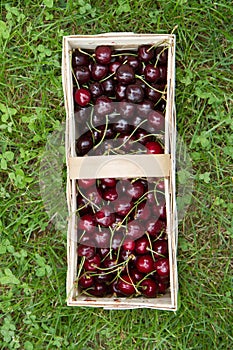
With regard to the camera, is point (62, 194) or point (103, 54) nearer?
point (103, 54)

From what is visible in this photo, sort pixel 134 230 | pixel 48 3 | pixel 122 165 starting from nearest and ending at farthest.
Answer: pixel 122 165
pixel 134 230
pixel 48 3

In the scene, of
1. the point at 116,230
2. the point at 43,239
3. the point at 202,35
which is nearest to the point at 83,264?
the point at 116,230

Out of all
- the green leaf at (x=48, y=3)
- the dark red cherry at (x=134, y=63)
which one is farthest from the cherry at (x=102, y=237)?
the green leaf at (x=48, y=3)

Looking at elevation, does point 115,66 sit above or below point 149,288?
above

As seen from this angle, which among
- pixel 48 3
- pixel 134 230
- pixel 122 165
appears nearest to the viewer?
pixel 122 165

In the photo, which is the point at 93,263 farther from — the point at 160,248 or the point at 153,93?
the point at 153,93

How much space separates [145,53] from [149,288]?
0.97 m

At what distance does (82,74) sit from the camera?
79.6 inches

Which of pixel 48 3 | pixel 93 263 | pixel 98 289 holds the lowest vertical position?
pixel 98 289

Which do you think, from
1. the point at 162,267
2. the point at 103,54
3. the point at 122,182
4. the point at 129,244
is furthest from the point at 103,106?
the point at 162,267

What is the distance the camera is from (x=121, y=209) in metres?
1.99

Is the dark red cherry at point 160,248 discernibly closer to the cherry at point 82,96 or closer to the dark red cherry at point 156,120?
the dark red cherry at point 156,120

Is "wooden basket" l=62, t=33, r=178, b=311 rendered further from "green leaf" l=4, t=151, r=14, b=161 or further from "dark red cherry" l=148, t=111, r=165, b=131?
"green leaf" l=4, t=151, r=14, b=161

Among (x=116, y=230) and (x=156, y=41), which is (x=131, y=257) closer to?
(x=116, y=230)
